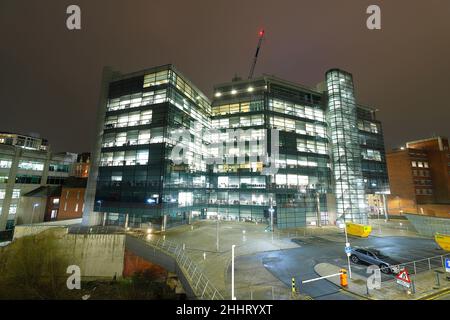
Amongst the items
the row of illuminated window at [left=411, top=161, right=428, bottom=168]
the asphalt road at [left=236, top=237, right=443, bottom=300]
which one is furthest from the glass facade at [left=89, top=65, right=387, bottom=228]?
the row of illuminated window at [left=411, top=161, right=428, bottom=168]

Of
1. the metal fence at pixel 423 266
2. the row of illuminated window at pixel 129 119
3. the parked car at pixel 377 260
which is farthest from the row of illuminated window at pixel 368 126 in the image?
the row of illuminated window at pixel 129 119

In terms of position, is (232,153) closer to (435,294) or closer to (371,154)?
(435,294)

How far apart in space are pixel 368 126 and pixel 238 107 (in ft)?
127

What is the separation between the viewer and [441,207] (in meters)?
54.4

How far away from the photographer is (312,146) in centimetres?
4928

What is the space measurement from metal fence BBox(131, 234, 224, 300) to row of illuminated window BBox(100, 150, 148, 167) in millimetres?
14766

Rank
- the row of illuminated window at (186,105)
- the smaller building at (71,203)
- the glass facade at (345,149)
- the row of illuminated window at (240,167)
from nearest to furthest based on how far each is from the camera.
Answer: the row of illuminated window at (186,105), the row of illuminated window at (240,167), the glass facade at (345,149), the smaller building at (71,203)

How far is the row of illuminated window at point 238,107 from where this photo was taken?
48.4 m

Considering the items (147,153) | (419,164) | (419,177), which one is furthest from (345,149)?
(147,153)

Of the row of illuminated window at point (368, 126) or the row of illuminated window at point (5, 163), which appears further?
the row of illuminated window at point (368, 126)

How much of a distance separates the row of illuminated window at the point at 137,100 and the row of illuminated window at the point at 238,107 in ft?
54.6

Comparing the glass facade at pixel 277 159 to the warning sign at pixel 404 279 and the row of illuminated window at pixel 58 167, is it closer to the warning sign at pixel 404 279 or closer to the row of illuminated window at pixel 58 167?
the warning sign at pixel 404 279

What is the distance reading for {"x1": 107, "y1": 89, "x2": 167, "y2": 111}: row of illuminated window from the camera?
40.2 m
